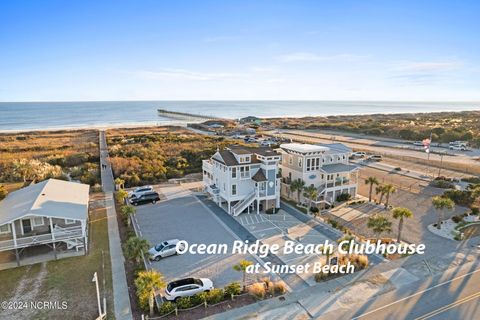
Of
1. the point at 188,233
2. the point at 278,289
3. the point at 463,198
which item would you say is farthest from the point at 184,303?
the point at 463,198

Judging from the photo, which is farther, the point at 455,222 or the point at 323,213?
the point at 323,213

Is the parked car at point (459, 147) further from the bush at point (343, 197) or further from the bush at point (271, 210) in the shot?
the bush at point (271, 210)

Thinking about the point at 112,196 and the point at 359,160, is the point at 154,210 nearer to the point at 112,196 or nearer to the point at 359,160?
the point at 112,196

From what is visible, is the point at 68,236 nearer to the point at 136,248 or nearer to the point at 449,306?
the point at 136,248

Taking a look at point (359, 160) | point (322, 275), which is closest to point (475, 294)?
point (322, 275)

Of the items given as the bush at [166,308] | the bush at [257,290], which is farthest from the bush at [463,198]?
the bush at [166,308]

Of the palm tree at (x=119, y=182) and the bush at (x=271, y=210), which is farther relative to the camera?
the palm tree at (x=119, y=182)
